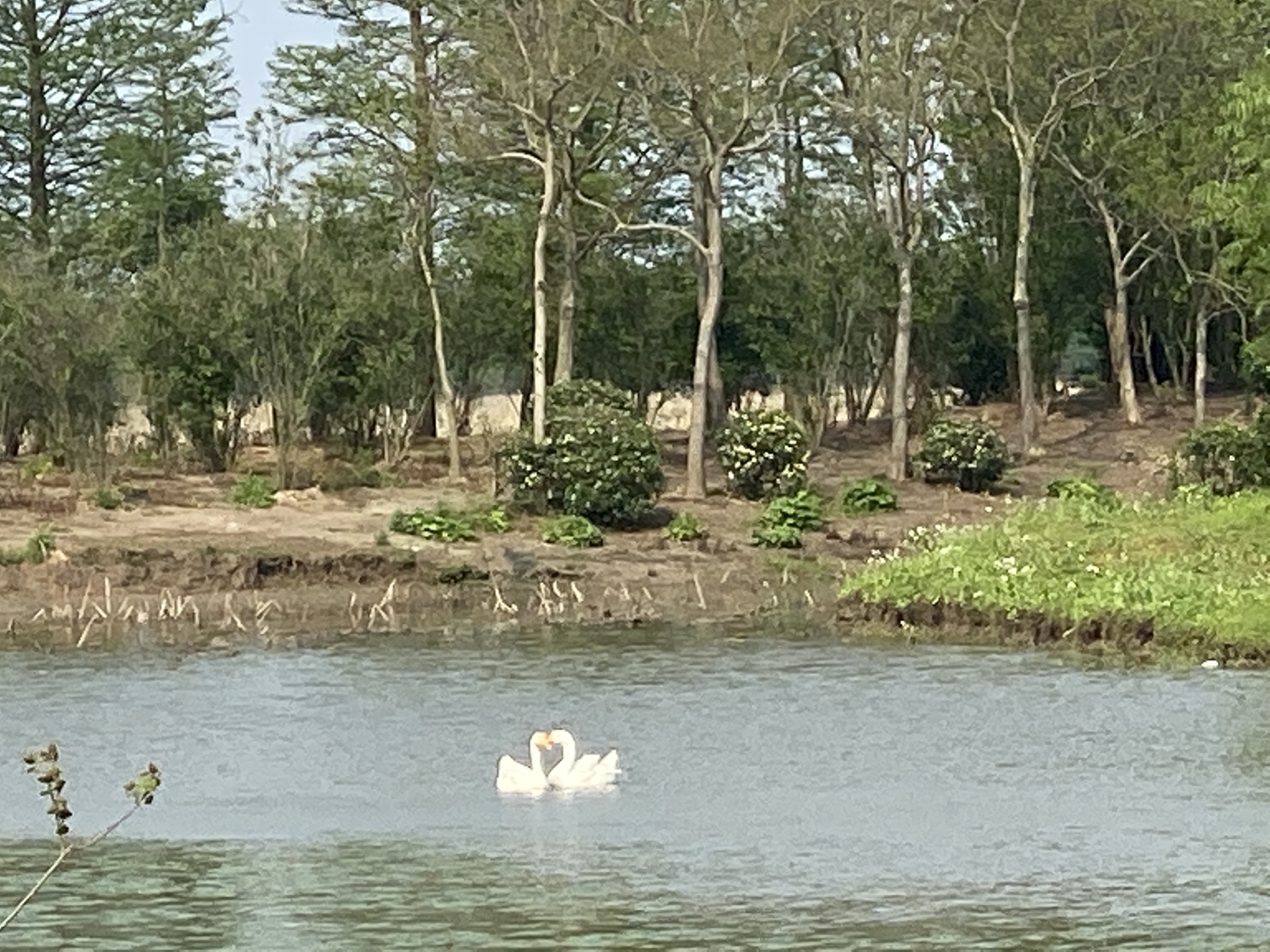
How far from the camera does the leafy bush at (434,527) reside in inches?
1428

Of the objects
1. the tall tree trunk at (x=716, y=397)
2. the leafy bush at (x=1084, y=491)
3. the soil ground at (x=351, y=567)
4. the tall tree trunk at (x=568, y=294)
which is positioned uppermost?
the tall tree trunk at (x=568, y=294)

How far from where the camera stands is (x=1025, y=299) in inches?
1887

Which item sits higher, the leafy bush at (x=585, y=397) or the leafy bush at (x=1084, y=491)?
the leafy bush at (x=585, y=397)

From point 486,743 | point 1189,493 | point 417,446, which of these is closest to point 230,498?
point 417,446

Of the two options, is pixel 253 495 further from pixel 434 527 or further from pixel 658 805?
pixel 658 805

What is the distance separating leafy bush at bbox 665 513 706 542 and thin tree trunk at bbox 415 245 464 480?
266 inches

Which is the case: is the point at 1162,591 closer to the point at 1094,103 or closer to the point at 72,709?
the point at 72,709

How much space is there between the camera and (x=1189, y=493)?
38.0m

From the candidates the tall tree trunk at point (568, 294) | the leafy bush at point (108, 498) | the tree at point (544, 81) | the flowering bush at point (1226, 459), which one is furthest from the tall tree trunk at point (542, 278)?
the flowering bush at point (1226, 459)

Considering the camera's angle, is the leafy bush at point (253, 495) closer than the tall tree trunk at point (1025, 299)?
Yes

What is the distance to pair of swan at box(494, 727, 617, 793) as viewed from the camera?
1862cm

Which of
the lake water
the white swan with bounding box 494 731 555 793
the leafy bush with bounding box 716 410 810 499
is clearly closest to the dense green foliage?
the leafy bush with bounding box 716 410 810 499

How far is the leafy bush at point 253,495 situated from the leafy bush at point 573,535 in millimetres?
4393

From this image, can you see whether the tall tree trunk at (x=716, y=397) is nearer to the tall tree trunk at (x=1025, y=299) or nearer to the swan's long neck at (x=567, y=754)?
the tall tree trunk at (x=1025, y=299)
